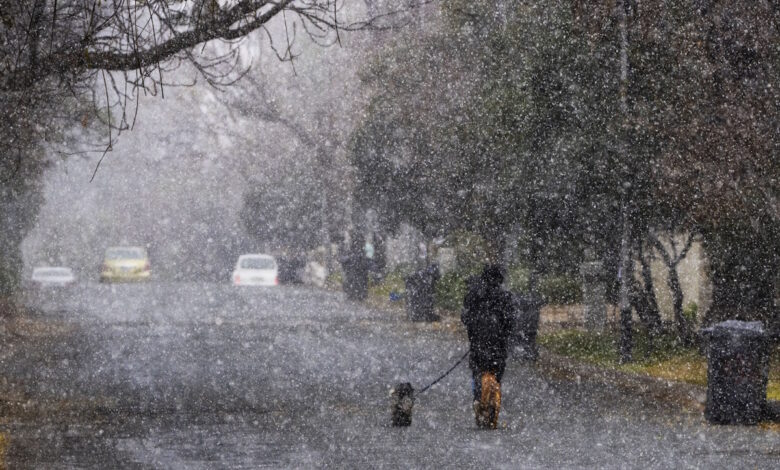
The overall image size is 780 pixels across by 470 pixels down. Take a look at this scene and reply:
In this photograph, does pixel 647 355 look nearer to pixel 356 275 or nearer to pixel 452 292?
pixel 452 292

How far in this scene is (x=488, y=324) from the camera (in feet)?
41.2

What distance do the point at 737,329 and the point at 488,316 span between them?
2808 mm

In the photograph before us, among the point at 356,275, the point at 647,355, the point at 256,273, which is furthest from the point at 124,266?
the point at 647,355

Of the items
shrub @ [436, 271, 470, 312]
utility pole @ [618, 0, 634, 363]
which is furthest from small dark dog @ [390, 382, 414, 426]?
shrub @ [436, 271, 470, 312]

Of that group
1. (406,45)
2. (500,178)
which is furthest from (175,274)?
(500,178)

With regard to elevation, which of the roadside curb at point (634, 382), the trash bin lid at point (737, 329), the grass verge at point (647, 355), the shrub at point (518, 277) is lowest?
the grass verge at point (647, 355)

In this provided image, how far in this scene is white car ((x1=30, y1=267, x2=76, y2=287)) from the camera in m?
52.2

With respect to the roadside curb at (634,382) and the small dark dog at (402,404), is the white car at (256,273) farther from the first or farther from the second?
the small dark dog at (402,404)

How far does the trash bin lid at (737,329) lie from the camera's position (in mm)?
13172

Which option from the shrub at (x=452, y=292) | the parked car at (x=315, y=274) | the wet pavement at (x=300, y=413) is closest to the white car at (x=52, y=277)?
the parked car at (x=315, y=274)

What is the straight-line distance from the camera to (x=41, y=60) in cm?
1003

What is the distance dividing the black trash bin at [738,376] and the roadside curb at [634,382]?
1.17 meters

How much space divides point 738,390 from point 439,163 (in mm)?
16812

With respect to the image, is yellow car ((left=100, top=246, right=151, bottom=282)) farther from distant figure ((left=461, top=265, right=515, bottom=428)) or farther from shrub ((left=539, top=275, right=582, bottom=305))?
distant figure ((left=461, top=265, right=515, bottom=428))
